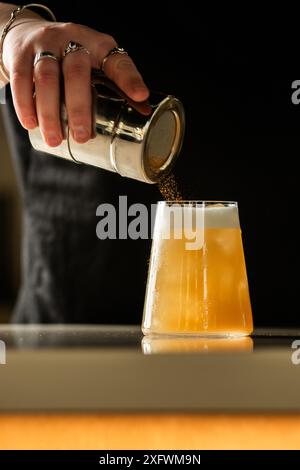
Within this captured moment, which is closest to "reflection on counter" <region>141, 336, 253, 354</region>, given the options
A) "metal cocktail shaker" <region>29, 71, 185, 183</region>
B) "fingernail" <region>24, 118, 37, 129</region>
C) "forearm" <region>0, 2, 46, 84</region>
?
"metal cocktail shaker" <region>29, 71, 185, 183</region>

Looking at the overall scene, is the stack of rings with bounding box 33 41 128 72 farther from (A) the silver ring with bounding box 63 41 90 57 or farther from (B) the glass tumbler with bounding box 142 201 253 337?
(B) the glass tumbler with bounding box 142 201 253 337

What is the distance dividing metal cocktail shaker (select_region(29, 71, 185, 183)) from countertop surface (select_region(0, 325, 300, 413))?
27cm

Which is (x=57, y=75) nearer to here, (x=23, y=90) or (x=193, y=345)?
(x=23, y=90)

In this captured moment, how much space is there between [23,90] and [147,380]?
18.0 inches

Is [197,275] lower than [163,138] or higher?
lower

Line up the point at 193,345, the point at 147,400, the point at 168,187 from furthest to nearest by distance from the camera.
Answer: the point at 168,187 < the point at 193,345 < the point at 147,400

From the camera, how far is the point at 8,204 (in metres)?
3.56

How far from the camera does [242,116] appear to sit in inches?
66.0

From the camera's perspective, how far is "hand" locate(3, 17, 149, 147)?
35.2 inches

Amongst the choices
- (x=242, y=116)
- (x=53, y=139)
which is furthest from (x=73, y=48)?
(x=242, y=116)

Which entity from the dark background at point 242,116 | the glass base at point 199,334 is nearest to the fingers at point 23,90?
the glass base at point 199,334

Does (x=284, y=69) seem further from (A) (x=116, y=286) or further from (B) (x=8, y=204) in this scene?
(B) (x=8, y=204)

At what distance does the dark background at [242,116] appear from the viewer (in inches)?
65.7

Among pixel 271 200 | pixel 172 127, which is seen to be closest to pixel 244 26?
pixel 271 200
